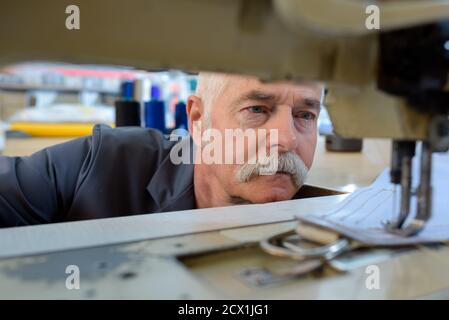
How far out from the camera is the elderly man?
928mm

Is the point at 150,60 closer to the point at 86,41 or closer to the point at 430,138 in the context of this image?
the point at 86,41

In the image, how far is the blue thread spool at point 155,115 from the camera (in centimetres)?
173

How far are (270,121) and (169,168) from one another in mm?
365

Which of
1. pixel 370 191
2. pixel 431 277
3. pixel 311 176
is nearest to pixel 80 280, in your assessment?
pixel 431 277

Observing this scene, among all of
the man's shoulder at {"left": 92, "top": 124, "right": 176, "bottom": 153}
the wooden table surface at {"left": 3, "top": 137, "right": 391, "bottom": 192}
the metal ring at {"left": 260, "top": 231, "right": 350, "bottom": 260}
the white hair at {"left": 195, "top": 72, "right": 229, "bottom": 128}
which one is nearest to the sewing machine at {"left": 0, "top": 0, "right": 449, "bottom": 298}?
the metal ring at {"left": 260, "top": 231, "right": 350, "bottom": 260}

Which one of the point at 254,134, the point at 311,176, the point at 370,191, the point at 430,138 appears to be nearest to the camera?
the point at 430,138

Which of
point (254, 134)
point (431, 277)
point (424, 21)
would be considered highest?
point (424, 21)

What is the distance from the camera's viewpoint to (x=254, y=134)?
36.5 inches

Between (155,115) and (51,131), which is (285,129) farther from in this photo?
(51,131)

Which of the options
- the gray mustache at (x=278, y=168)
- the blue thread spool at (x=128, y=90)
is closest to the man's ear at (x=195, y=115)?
the gray mustache at (x=278, y=168)

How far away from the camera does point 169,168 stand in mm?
1148

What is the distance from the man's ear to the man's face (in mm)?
127

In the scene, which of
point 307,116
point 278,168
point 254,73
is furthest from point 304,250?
point 307,116

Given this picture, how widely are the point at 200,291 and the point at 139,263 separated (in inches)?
3.3
